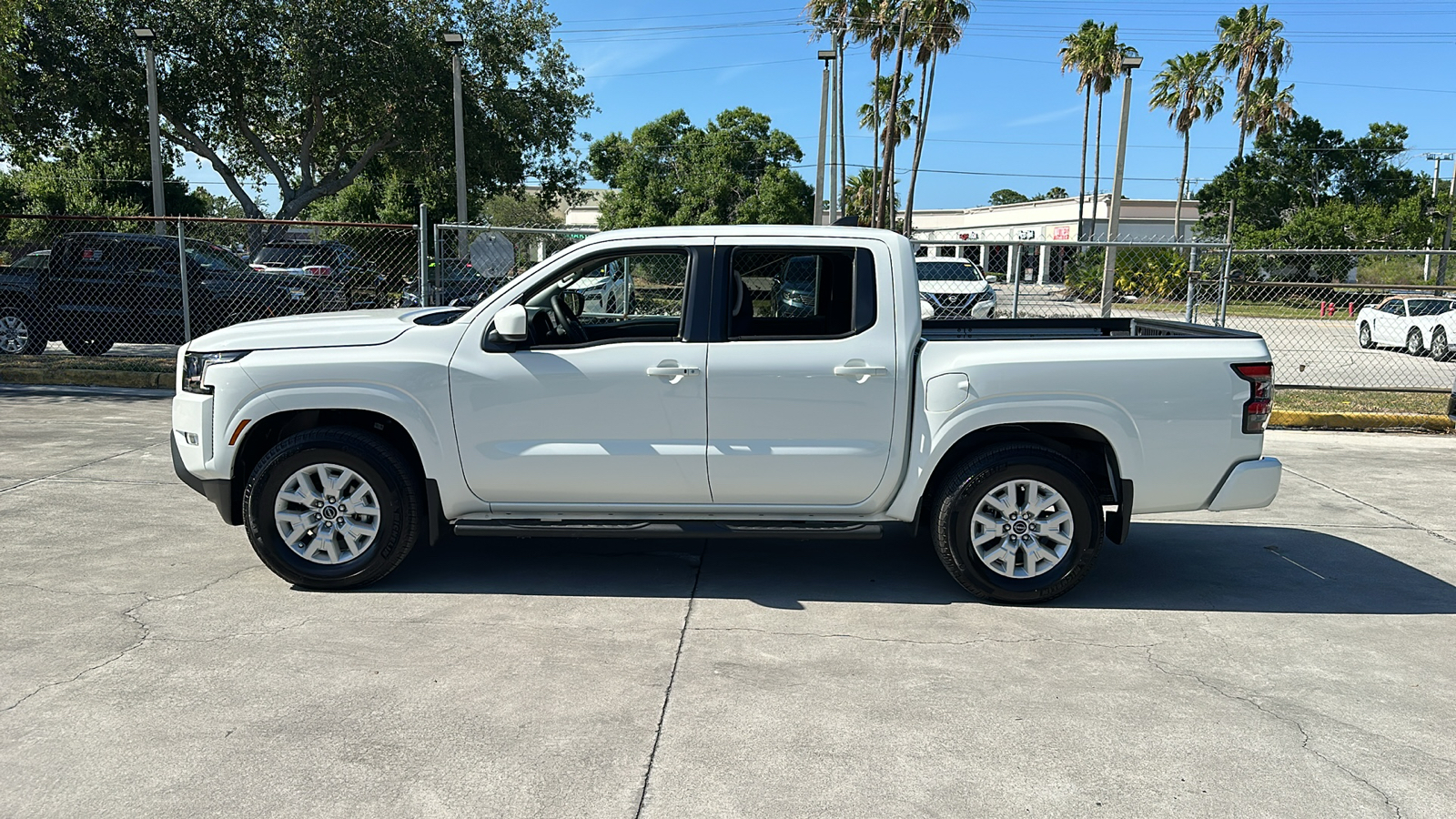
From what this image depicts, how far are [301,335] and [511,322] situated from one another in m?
1.11

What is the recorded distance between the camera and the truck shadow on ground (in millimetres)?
5566

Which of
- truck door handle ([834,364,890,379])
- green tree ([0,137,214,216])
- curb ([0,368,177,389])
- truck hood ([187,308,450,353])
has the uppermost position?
green tree ([0,137,214,216])

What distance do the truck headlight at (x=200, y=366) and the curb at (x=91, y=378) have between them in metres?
8.18

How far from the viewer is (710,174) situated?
47.6 metres

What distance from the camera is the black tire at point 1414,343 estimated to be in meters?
21.1

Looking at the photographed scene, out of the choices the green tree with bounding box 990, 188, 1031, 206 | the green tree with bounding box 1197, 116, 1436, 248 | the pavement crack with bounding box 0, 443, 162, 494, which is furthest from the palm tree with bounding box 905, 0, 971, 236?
the green tree with bounding box 990, 188, 1031, 206

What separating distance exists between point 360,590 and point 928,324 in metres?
3.48

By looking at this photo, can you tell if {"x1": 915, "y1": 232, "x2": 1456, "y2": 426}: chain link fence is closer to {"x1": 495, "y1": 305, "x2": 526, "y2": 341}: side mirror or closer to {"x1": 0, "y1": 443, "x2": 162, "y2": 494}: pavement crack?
{"x1": 495, "y1": 305, "x2": 526, "y2": 341}: side mirror

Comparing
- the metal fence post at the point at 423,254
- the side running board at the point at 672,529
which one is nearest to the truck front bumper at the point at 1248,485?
the side running board at the point at 672,529

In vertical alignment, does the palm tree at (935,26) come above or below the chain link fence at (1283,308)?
above

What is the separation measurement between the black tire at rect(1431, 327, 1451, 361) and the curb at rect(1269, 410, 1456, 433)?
9474 millimetres

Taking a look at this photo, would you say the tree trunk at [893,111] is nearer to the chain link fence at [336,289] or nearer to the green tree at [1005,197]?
the chain link fence at [336,289]

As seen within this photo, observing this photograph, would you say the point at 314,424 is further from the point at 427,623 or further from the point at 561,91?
the point at 561,91

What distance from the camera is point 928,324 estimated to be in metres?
6.54
